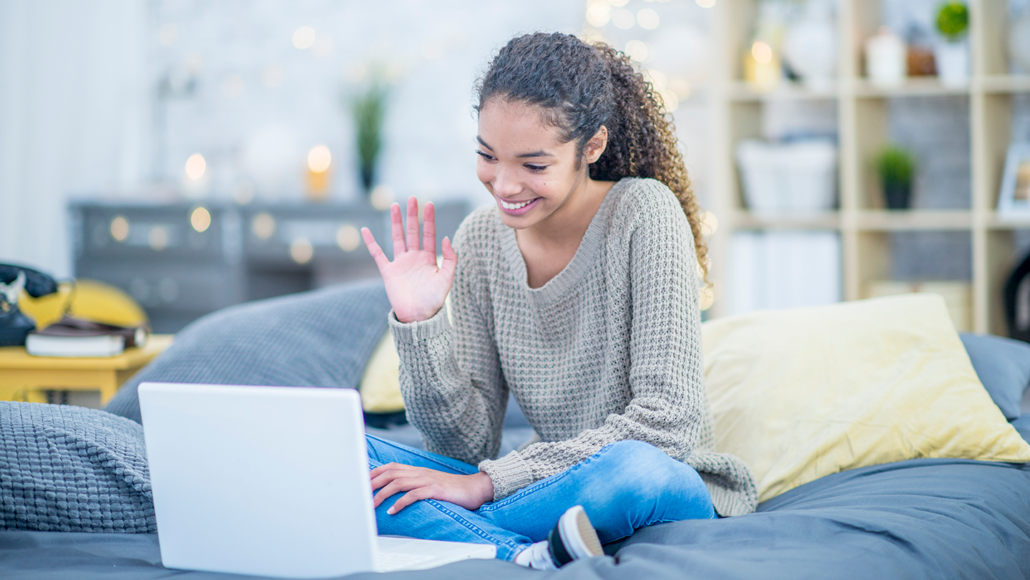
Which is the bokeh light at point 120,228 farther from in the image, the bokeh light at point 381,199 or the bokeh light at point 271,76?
the bokeh light at point 381,199

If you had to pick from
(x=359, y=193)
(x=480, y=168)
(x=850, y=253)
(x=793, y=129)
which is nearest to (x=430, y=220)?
(x=480, y=168)

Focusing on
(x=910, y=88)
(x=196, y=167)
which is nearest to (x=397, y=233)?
(x=910, y=88)

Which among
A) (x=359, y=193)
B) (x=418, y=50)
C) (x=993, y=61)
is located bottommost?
(x=359, y=193)

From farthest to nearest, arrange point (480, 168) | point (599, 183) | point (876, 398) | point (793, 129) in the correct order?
1. point (793, 129)
2. point (876, 398)
3. point (599, 183)
4. point (480, 168)

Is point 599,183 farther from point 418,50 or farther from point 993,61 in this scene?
point 418,50

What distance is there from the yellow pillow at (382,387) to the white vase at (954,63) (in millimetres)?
1945

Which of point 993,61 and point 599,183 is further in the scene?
point 993,61

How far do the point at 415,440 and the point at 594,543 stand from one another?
0.67m

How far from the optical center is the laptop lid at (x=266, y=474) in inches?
32.4

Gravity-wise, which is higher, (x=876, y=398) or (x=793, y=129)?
(x=793, y=129)

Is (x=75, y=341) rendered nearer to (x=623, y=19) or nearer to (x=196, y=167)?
(x=196, y=167)

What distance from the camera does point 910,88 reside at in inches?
105

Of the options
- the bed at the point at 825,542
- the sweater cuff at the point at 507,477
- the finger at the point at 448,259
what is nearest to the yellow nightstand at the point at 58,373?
the bed at the point at 825,542

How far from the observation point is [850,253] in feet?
8.93
